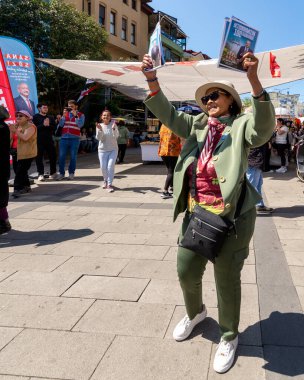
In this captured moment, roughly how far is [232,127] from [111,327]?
1642mm

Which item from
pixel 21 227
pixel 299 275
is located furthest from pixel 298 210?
pixel 21 227

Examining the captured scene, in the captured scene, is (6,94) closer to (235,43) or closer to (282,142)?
(235,43)

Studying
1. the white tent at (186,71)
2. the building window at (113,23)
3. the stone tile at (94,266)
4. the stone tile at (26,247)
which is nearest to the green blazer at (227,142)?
the stone tile at (94,266)

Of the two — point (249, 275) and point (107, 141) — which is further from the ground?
point (107, 141)

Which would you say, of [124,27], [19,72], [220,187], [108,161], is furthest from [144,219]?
[124,27]

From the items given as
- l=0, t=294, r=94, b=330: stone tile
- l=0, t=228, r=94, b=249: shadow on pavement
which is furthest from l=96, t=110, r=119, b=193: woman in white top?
l=0, t=294, r=94, b=330: stone tile

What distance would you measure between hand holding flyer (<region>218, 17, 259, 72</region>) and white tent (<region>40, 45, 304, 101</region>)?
7.97 metres

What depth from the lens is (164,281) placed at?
151 inches

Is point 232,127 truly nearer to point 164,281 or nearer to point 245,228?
point 245,228

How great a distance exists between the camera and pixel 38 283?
3.83 metres

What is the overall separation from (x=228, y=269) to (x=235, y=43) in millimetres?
1326

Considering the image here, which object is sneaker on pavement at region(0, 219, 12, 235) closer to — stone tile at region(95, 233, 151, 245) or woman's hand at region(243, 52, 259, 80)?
stone tile at region(95, 233, 151, 245)

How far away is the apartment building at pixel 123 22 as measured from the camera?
3115 centimetres

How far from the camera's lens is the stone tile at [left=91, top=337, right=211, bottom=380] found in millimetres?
2439
